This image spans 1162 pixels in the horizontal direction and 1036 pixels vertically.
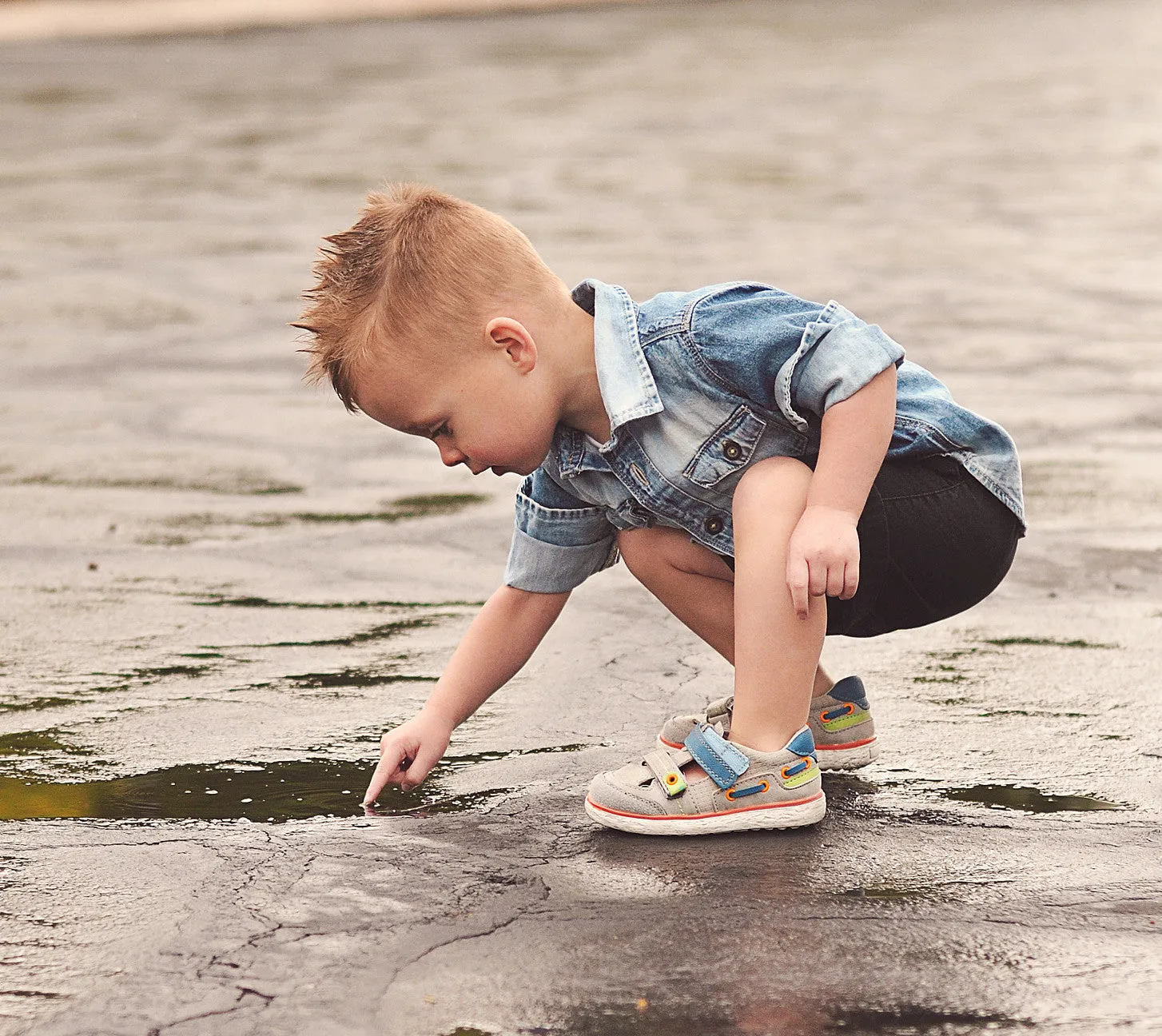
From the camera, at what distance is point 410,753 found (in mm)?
2811

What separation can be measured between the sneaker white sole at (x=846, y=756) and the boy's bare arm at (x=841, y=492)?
1.26 ft

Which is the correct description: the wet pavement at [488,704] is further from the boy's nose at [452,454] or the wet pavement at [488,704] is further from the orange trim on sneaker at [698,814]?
the boy's nose at [452,454]

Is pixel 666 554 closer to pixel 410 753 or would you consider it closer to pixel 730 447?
pixel 730 447

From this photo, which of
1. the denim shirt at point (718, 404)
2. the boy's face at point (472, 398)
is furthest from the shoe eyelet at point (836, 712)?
the boy's face at point (472, 398)

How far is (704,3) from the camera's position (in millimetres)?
28188

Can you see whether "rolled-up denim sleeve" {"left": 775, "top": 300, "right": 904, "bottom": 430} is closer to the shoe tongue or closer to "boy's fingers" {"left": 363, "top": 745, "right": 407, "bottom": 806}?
the shoe tongue

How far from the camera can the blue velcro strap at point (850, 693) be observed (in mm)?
2910

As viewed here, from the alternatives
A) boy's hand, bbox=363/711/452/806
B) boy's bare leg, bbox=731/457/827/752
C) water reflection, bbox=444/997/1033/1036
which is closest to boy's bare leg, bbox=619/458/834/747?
boy's bare leg, bbox=731/457/827/752

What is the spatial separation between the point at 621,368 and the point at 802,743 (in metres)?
0.61

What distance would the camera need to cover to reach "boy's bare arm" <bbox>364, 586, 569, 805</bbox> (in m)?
2.80

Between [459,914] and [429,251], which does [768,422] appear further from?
[459,914]

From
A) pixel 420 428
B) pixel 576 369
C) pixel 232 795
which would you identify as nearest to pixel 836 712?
pixel 576 369

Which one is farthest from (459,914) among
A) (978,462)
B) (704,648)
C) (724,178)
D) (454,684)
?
(724,178)

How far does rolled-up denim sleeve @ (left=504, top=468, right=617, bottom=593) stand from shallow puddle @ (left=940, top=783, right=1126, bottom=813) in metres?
0.67
